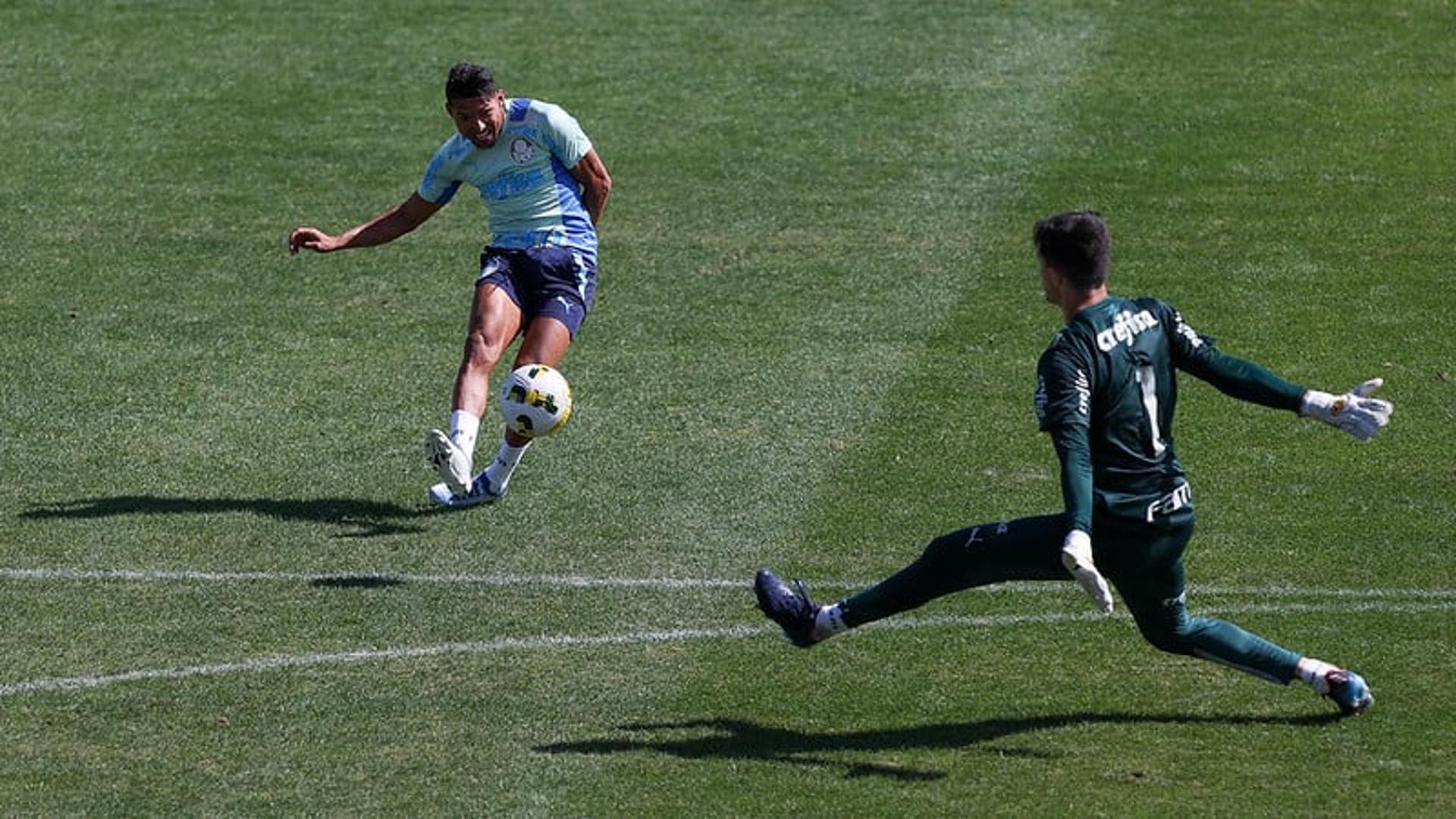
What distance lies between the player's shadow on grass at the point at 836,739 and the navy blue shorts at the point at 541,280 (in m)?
3.61

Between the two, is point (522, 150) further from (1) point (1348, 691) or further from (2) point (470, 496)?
(1) point (1348, 691)

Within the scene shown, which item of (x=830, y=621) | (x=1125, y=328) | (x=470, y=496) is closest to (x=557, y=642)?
(x=830, y=621)

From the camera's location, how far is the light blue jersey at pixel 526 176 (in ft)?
40.0

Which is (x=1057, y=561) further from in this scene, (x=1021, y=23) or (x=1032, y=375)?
(x=1021, y=23)

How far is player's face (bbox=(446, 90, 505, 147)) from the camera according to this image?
11.9m

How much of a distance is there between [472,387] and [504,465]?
1.42 ft

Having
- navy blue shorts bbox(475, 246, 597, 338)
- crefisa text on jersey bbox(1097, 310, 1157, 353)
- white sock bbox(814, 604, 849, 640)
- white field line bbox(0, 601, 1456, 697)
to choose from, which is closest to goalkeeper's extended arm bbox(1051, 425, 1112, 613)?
crefisa text on jersey bbox(1097, 310, 1157, 353)

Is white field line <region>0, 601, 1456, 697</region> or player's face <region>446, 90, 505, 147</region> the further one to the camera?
player's face <region>446, 90, 505, 147</region>

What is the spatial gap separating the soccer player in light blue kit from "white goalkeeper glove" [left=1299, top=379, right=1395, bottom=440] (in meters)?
4.48

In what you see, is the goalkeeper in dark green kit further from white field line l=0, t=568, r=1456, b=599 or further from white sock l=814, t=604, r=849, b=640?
white field line l=0, t=568, r=1456, b=599

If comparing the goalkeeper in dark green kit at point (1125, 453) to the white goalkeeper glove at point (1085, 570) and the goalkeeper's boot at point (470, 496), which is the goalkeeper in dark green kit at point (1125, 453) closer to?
the white goalkeeper glove at point (1085, 570)

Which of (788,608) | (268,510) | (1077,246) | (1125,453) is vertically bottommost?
(268,510)

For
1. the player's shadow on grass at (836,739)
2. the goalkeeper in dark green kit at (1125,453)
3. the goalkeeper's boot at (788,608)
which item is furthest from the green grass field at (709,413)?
the goalkeeper in dark green kit at (1125,453)

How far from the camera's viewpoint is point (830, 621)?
Answer: 905 centimetres
